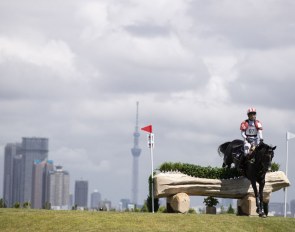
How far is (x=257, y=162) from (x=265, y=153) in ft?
2.74

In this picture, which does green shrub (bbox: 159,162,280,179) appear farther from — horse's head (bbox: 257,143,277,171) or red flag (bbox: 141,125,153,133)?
horse's head (bbox: 257,143,277,171)

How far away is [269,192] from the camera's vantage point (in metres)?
35.9

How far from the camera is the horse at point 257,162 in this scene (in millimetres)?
31766

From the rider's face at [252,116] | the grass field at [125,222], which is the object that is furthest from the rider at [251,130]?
the grass field at [125,222]

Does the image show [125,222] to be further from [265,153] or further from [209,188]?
[209,188]

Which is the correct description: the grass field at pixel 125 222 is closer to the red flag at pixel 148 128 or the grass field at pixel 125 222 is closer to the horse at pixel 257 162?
the horse at pixel 257 162

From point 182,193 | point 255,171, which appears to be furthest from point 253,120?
point 182,193

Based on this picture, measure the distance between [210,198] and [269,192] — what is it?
2.62 meters

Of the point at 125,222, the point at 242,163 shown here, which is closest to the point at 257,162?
the point at 242,163

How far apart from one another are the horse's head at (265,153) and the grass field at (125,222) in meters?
2.26

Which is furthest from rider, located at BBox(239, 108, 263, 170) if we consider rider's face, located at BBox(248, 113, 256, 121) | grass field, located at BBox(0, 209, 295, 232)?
grass field, located at BBox(0, 209, 295, 232)

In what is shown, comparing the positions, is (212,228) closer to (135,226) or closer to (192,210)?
(135,226)

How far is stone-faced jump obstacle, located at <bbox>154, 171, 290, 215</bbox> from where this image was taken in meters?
33.5

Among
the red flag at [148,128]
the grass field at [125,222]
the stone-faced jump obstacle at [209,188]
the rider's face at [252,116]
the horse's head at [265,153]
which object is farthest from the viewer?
the red flag at [148,128]
